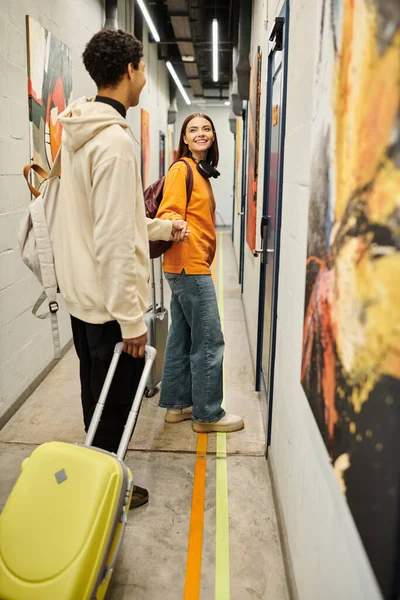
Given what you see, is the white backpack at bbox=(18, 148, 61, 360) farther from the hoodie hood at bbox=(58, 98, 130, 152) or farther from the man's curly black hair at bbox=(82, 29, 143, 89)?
the man's curly black hair at bbox=(82, 29, 143, 89)

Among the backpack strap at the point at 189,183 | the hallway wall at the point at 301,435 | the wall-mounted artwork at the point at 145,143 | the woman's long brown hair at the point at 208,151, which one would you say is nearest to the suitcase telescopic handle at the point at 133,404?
the hallway wall at the point at 301,435

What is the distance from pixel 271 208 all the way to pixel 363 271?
7.81ft

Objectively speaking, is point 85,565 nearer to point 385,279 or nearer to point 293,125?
point 385,279

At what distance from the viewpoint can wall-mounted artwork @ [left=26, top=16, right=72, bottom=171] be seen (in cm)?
392

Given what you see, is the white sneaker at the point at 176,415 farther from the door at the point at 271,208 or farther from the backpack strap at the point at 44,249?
the backpack strap at the point at 44,249

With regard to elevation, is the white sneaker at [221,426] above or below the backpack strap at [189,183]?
below

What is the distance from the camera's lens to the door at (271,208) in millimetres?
2711

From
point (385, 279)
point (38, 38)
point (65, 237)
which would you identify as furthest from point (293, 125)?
point (38, 38)

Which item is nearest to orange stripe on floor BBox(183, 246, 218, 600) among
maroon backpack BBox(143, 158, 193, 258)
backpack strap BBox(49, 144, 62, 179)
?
maroon backpack BBox(143, 158, 193, 258)

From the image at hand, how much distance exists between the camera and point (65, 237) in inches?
87.3

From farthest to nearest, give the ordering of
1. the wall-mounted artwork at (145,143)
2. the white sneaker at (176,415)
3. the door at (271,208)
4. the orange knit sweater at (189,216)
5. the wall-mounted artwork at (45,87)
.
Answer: the wall-mounted artwork at (145,143)
the wall-mounted artwork at (45,87)
the white sneaker at (176,415)
the orange knit sweater at (189,216)
the door at (271,208)


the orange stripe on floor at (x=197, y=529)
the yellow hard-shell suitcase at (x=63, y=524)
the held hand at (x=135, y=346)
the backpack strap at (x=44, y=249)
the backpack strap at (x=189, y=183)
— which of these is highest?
the backpack strap at (x=189, y=183)

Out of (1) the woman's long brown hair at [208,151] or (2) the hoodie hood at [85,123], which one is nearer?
(2) the hoodie hood at [85,123]

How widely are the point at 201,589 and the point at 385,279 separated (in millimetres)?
A: 1679
